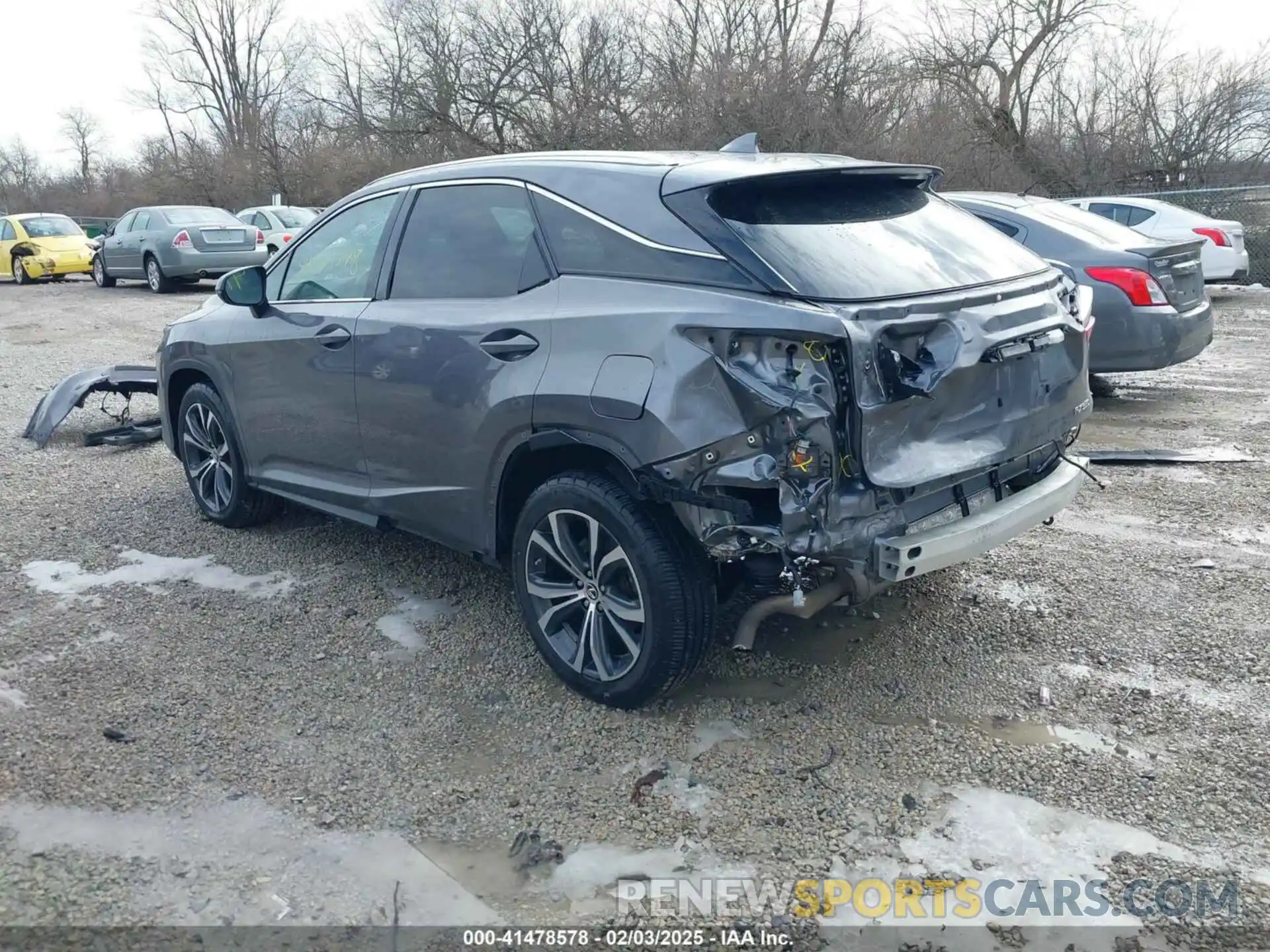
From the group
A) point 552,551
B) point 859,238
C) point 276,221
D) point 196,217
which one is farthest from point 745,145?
point 276,221

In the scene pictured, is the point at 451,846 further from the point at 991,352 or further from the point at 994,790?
the point at 991,352

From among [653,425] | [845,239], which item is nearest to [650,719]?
[653,425]

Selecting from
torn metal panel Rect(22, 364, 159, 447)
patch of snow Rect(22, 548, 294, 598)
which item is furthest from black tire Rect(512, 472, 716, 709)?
torn metal panel Rect(22, 364, 159, 447)

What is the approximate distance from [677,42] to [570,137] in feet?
12.2

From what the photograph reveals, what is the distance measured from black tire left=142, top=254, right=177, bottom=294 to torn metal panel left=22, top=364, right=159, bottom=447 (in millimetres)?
11580

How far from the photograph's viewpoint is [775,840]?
293cm

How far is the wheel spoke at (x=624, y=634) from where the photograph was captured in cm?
350

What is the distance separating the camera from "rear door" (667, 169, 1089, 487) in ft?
10.2

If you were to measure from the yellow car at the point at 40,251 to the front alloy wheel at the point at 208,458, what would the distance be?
731 inches

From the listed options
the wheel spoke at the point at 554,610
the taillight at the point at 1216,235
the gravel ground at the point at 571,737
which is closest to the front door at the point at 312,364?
the gravel ground at the point at 571,737

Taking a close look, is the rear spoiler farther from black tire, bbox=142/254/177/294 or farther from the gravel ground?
black tire, bbox=142/254/177/294

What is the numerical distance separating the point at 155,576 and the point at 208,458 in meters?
0.93

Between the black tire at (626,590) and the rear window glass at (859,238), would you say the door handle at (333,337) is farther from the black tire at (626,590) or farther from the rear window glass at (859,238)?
the rear window glass at (859,238)

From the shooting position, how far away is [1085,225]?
7.80 m
